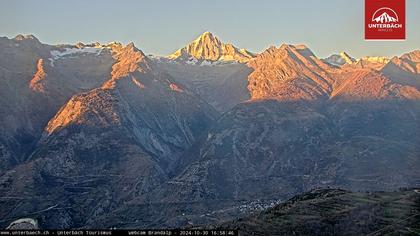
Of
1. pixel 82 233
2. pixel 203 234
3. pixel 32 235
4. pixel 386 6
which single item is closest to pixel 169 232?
pixel 203 234

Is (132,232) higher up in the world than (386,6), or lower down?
lower down

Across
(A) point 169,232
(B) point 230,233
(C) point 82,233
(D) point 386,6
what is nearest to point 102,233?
(C) point 82,233

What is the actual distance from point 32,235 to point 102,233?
24.4ft

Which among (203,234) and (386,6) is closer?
(203,234)

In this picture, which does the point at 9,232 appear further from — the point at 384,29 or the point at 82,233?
the point at 384,29

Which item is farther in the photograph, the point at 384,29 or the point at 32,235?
the point at 384,29

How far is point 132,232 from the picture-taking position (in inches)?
2491

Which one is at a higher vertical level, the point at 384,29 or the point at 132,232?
the point at 384,29

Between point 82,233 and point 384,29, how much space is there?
140 m

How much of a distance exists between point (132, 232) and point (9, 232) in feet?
42.8

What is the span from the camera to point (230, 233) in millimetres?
63656

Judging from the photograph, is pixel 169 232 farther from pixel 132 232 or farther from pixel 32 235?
pixel 32 235

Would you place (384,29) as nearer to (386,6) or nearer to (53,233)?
(386,6)

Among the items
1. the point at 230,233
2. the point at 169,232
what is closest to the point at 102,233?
the point at 169,232
